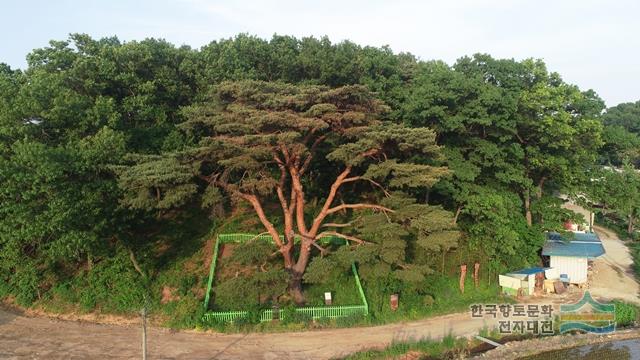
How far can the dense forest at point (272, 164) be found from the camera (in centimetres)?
1519

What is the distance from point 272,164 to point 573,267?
49.3 ft

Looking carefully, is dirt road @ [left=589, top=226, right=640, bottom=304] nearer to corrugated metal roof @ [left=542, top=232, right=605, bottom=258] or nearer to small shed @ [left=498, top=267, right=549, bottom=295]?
corrugated metal roof @ [left=542, top=232, right=605, bottom=258]

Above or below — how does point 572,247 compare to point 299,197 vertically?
below

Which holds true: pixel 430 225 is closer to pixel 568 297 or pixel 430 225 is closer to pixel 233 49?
pixel 568 297

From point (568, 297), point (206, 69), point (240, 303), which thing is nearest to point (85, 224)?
point (240, 303)

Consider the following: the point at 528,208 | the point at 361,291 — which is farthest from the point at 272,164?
the point at 528,208

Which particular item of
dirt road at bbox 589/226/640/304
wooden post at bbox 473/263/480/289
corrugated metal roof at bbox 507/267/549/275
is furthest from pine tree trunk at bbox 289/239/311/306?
dirt road at bbox 589/226/640/304

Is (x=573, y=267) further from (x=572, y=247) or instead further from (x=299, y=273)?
(x=299, y=273)

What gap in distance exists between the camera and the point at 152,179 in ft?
47.4

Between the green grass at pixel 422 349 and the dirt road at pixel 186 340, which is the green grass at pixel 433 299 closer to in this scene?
the dirt road at pixel 186 340

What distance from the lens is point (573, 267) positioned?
20.9 m

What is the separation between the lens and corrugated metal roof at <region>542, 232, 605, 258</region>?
2075 centimetres

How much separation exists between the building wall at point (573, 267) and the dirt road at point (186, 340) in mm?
7278

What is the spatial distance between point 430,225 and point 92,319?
12.7 meters
